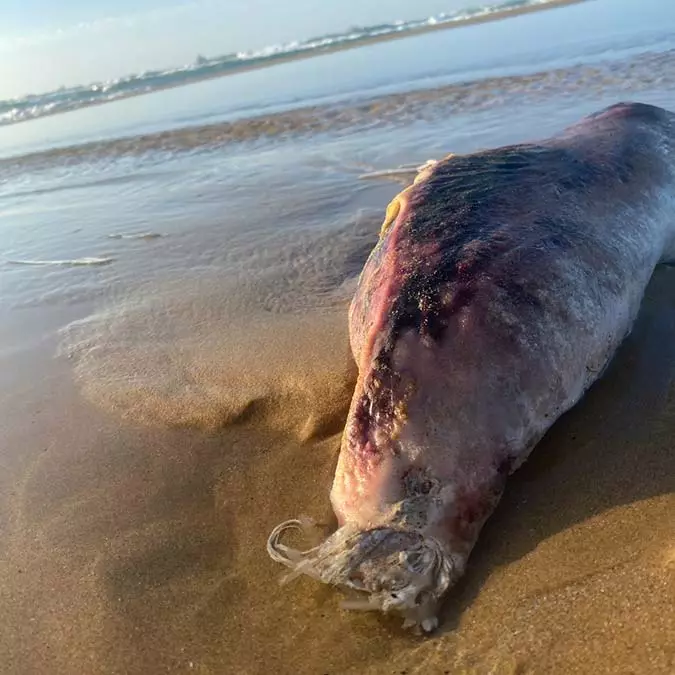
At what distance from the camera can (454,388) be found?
201cm

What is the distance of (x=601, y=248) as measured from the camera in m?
2.51

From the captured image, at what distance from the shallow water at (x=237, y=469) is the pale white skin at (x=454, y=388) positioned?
11 centimetres

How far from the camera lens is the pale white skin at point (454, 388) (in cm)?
188

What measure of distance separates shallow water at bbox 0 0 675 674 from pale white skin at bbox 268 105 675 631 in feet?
0.36

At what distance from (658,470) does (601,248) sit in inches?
32.2

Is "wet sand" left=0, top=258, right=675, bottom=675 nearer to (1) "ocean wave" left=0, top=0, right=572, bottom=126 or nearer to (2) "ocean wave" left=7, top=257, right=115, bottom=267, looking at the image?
(2) "ocean wave" left=7, top=257, right=115, bottom=267

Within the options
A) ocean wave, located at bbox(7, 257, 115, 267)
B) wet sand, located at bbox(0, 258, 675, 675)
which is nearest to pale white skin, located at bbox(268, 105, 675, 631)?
wet sand, located at bbox(0, 258, 675, 675)

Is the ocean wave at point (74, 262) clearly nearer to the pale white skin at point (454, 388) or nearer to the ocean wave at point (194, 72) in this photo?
the pale white skin at point (454, 388)

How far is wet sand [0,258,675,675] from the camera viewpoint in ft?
5.59

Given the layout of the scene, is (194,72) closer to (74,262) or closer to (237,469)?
(74,262)

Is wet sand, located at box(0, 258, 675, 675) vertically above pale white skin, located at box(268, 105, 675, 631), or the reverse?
pale white skin, located at box(268, 105, 675, 631)

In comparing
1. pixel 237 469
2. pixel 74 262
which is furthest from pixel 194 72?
pixel 237 469

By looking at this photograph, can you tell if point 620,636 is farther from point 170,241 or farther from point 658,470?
point 170,241

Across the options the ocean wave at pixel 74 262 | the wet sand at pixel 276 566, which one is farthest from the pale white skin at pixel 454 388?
the ocean wave at pixel 74 262
